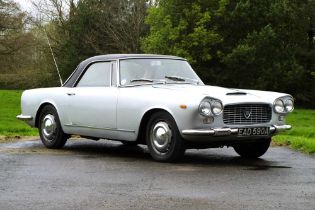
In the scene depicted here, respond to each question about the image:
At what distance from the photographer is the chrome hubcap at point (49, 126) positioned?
32.5ft

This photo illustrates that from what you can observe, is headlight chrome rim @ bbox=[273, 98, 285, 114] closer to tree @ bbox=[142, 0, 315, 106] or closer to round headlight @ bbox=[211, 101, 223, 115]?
round headlight @ bbox=[211, 101, 223, 115]

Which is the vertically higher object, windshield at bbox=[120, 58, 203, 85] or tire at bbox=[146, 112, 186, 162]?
windshield at bbox=[120, 58, 203, 85]

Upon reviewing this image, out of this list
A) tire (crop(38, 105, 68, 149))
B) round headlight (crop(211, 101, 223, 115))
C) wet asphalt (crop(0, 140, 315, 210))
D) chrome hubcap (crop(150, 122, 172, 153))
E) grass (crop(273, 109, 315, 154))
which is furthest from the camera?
grass (crop(273, 109, 315, 154))

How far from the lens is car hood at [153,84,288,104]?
7.91 m

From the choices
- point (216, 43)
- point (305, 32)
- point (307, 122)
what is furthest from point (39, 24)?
point (307, 122)

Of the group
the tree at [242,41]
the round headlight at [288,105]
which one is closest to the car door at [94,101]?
the round headlight at [288,105]

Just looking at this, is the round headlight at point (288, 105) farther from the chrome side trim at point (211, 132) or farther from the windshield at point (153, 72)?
the windshield at point (153, 72)

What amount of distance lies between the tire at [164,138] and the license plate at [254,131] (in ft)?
2.50

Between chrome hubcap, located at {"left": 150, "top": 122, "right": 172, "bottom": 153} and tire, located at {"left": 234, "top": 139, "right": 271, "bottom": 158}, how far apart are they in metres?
1.44

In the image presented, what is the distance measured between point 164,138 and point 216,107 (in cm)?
80

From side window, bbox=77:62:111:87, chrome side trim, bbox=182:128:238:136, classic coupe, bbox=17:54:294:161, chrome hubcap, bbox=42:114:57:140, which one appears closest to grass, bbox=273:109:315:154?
classic coupe, bbox=17:54:294:161

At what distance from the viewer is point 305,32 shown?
42531 mm

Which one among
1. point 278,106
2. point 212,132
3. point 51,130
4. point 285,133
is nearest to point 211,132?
point 212,132

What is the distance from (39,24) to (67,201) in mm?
A: 42297
